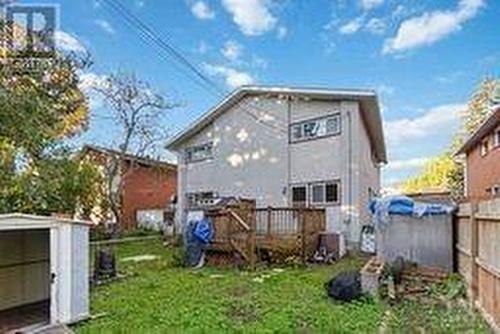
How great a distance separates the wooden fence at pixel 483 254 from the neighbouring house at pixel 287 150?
848cm

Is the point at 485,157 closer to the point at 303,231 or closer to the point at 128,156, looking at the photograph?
the point at 303,231

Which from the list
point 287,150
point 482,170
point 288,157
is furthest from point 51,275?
point 482,170

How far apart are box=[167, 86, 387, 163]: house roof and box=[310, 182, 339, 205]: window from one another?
3163mm

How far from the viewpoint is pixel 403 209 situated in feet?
45.4

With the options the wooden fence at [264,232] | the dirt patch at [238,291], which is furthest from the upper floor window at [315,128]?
the dirt patch at [238,291]

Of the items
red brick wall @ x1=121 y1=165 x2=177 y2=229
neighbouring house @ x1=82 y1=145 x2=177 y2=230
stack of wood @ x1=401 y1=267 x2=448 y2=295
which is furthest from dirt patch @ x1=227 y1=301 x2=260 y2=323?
red brick wall @ x1=121 y1=165 x2=177 y2=229

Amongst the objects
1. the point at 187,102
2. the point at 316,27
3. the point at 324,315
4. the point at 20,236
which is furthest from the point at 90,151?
the point at 324,315

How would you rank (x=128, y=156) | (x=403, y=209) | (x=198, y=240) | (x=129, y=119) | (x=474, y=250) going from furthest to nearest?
(x=128, y=156) → (x=129, y=119) → (x=198, y=240) → (x=403, y=209) → (x=474, y=250)

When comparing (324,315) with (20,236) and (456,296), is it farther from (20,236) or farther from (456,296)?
(20,236)

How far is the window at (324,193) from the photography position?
2009cm

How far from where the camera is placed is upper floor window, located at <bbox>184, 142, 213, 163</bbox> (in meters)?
26.0

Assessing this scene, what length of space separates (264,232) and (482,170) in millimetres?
12907

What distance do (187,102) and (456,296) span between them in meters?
20.6

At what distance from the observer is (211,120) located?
2555cm
